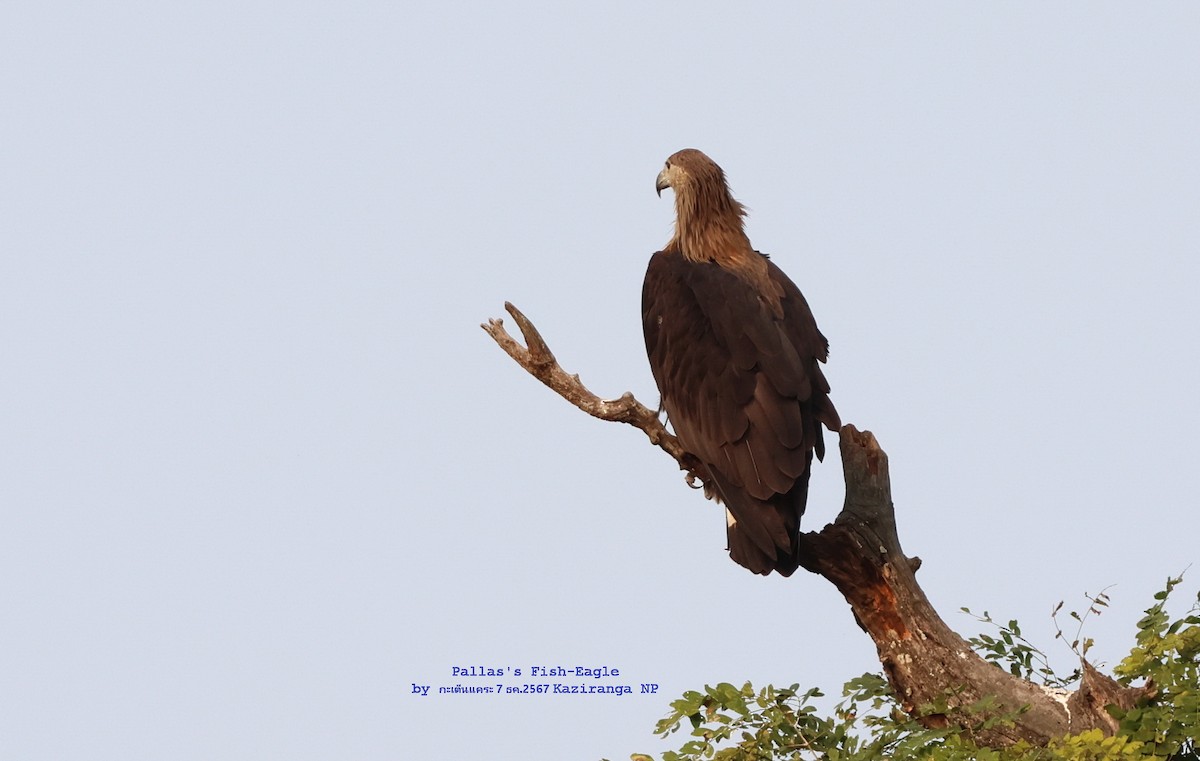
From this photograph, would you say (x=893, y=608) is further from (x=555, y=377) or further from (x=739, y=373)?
(x=555, y=377)

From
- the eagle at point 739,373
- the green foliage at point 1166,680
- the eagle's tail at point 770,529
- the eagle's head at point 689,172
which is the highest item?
the eagle's head at point 689,172

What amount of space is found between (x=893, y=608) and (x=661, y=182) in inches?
114

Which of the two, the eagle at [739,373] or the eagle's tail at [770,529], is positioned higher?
the eagle at [739,373]

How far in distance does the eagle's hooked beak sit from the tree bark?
168 centimetres

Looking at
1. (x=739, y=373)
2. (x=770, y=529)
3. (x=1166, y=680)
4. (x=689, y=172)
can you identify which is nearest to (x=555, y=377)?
(x=739, y=373)

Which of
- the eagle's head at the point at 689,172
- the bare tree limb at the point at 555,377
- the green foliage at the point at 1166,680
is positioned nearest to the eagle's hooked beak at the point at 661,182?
the eagle's head at the point at 689,172

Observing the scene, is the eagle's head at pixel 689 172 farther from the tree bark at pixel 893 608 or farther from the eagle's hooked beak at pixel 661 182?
the tree bark at pixel 893 608

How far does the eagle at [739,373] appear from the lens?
23.3ft

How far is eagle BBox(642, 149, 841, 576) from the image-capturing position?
23.3 feet

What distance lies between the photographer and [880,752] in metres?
6.46

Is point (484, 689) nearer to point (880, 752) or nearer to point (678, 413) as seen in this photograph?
point (678, 413)

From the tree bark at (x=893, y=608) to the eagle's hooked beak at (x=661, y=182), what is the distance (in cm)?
168

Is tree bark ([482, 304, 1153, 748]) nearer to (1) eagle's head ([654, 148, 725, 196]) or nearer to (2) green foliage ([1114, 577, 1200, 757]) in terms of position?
(2) green foliage ([1114, 577, 1200, 757])

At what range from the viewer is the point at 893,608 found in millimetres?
7090
